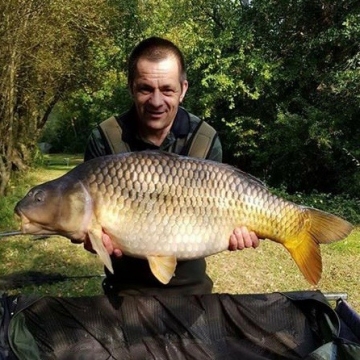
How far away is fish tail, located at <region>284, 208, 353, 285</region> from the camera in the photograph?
1.35 m

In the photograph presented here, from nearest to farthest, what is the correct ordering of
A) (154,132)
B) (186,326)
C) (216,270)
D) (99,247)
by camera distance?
1. (99,247)
2. (154,132)
3. (186,326)
4. (216,270)

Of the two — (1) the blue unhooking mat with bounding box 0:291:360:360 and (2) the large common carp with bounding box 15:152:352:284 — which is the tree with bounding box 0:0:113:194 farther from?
(2) the large common carp with bounding box 15:152:352:284

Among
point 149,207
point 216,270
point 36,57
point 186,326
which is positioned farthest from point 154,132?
point 36,57

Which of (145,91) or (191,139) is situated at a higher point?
(145,91)

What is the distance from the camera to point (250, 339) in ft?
6.15

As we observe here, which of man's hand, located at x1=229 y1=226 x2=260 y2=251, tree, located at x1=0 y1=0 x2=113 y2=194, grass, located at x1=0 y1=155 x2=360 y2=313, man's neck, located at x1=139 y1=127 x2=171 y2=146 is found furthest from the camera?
tree, located at x1=0 y1=0 x2=113 y2=194

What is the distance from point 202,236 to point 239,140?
289 inches

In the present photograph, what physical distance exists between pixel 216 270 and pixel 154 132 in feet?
8.55

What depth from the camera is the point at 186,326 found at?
6.04 ft

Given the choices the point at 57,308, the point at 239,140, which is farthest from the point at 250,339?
the point at 239,140

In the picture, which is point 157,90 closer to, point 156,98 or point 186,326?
point 156,98

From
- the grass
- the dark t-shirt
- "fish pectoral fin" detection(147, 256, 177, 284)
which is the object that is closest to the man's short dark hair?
the dark t-shirt

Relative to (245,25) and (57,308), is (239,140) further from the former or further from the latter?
(57,308)

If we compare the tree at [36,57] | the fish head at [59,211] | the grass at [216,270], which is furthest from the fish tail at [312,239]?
the tree at [36,57]
